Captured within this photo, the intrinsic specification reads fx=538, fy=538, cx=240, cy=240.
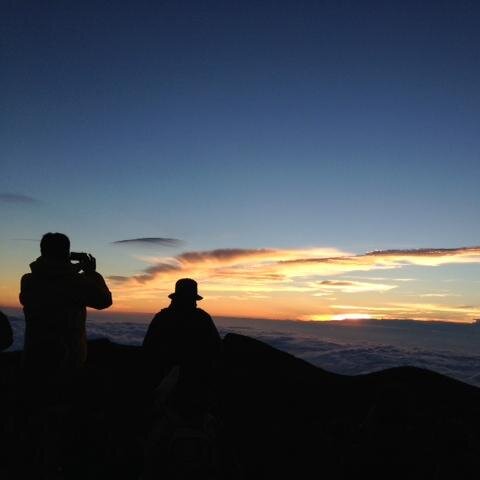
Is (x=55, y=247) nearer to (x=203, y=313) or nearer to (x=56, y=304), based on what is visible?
(x=56, y=304)

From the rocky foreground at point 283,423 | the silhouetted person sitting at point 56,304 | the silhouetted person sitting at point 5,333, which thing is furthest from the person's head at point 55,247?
the rocky foreground at point 283,423

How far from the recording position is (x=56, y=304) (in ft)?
18.0

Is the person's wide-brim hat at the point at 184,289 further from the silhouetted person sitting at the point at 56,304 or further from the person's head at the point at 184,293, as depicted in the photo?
the silhouetted person sitting at the point at 56,304

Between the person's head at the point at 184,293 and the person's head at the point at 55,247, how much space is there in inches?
62.1

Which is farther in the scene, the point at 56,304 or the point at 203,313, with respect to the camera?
the point at 203,313

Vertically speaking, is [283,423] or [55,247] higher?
[55,247]

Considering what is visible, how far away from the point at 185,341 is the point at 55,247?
6.37ft

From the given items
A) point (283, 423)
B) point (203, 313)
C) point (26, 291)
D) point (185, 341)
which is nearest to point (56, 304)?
point (26, 291)

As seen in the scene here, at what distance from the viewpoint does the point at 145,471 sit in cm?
616

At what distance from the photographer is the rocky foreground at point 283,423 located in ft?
23.3

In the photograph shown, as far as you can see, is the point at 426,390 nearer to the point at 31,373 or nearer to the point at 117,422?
the point at 117,422

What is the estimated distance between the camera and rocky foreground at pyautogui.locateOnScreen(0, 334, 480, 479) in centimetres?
709

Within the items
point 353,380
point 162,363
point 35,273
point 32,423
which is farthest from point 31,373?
point 353,380

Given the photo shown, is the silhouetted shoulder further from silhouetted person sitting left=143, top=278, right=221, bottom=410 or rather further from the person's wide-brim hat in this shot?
the person's wide-brim hat
